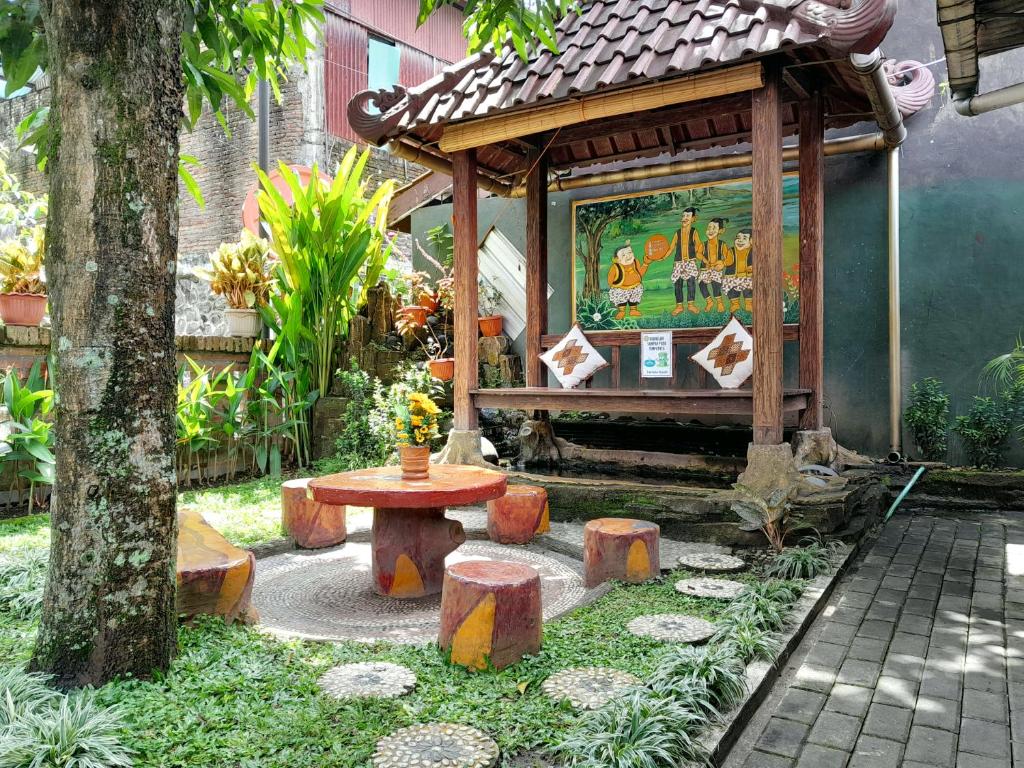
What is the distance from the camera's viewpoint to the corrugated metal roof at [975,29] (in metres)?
4.18

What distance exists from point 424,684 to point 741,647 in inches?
50.7

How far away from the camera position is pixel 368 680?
8.91 ft

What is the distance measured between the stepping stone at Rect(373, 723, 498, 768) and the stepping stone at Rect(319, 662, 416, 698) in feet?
1.02

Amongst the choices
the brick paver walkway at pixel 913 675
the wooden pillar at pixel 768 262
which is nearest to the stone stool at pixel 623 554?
the brick paver walkway at pixel 913 675

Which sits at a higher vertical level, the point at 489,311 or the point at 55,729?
the point at 489,311

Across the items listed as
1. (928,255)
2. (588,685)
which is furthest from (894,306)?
(588,685)

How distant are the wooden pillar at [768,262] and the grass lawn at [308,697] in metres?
1.88

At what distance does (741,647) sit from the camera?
2.91m

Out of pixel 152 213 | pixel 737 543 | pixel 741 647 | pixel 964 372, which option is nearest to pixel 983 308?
pixel 964 372

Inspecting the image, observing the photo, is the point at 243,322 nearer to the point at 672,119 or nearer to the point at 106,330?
the point at 672,119

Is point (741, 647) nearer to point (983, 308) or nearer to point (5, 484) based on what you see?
point (983, 308)

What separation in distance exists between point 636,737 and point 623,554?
1.89 m

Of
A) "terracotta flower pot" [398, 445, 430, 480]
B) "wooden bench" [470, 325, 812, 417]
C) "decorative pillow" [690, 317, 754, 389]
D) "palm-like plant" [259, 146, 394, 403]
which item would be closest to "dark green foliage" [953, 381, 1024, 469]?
"wooden bench" [470, 325, 812, 417]

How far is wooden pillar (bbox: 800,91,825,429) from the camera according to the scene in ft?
19.8
